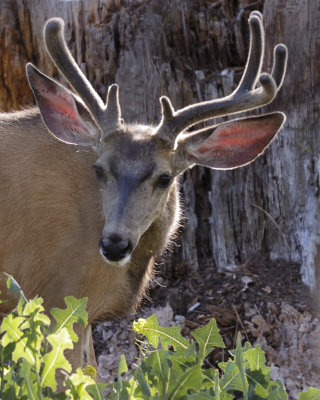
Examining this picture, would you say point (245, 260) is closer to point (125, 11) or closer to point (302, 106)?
point (302, 106)

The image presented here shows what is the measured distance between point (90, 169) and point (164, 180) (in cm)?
75

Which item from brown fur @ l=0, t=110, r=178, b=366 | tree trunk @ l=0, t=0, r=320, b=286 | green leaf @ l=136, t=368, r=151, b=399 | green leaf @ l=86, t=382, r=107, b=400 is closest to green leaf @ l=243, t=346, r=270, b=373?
green leaf @ l=136, t=368, r=151, b=399

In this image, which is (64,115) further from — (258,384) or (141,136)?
(258,384)

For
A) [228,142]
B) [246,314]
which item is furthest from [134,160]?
[246,314]

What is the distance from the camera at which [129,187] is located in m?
4.50

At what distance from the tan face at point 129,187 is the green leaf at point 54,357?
278 centimetres

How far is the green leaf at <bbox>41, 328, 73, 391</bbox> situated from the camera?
1432mm

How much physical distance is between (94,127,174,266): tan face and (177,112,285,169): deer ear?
0.89 feet

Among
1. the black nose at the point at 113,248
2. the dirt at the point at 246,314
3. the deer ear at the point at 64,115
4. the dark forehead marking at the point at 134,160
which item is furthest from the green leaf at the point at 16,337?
the dirt at the point at 246,314

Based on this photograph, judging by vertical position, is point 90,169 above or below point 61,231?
above

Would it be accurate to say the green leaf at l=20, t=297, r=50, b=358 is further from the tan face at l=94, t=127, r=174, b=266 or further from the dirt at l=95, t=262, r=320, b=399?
the dirt at l=95, t=262, r=320, b=399

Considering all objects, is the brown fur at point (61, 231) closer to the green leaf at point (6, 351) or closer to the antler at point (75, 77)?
the antler at point (75, 77)

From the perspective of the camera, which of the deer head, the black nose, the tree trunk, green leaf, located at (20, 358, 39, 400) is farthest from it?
the tree trunk

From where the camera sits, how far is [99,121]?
4.94 metres
